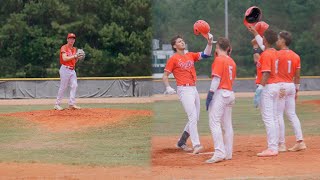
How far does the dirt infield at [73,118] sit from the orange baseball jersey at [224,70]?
311 cm

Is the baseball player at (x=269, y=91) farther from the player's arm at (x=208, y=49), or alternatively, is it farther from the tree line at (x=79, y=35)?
the tree line at (x=79, y=35)

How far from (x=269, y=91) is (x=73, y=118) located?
3.30 m

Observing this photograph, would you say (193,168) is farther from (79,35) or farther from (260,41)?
(79,35)

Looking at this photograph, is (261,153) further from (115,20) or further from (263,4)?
(115,20)

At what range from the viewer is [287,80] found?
5.42 metres

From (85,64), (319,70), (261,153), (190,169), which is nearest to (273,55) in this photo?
(261,153)

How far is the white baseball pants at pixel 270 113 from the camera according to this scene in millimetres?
5254

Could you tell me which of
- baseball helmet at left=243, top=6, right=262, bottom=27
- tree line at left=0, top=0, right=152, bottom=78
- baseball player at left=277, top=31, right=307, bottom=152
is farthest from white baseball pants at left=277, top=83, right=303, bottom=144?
tree line at left=0, top=0, right=152, bottom=78

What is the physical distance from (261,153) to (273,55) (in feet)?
2.48

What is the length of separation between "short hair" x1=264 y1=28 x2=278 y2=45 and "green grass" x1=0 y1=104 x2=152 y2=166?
4.26 ft

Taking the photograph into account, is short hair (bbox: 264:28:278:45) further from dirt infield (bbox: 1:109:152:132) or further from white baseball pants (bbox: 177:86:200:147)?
dirt infield (bbox: 1:109:152:132)

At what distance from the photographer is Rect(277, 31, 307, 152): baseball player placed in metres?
5.39

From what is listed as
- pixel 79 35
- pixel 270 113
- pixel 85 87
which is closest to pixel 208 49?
pixel 270 113

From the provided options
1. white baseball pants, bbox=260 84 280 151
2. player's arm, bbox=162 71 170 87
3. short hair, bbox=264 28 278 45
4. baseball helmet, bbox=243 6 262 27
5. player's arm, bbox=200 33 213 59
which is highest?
baseball helmet, bbox=243 6 262 27
